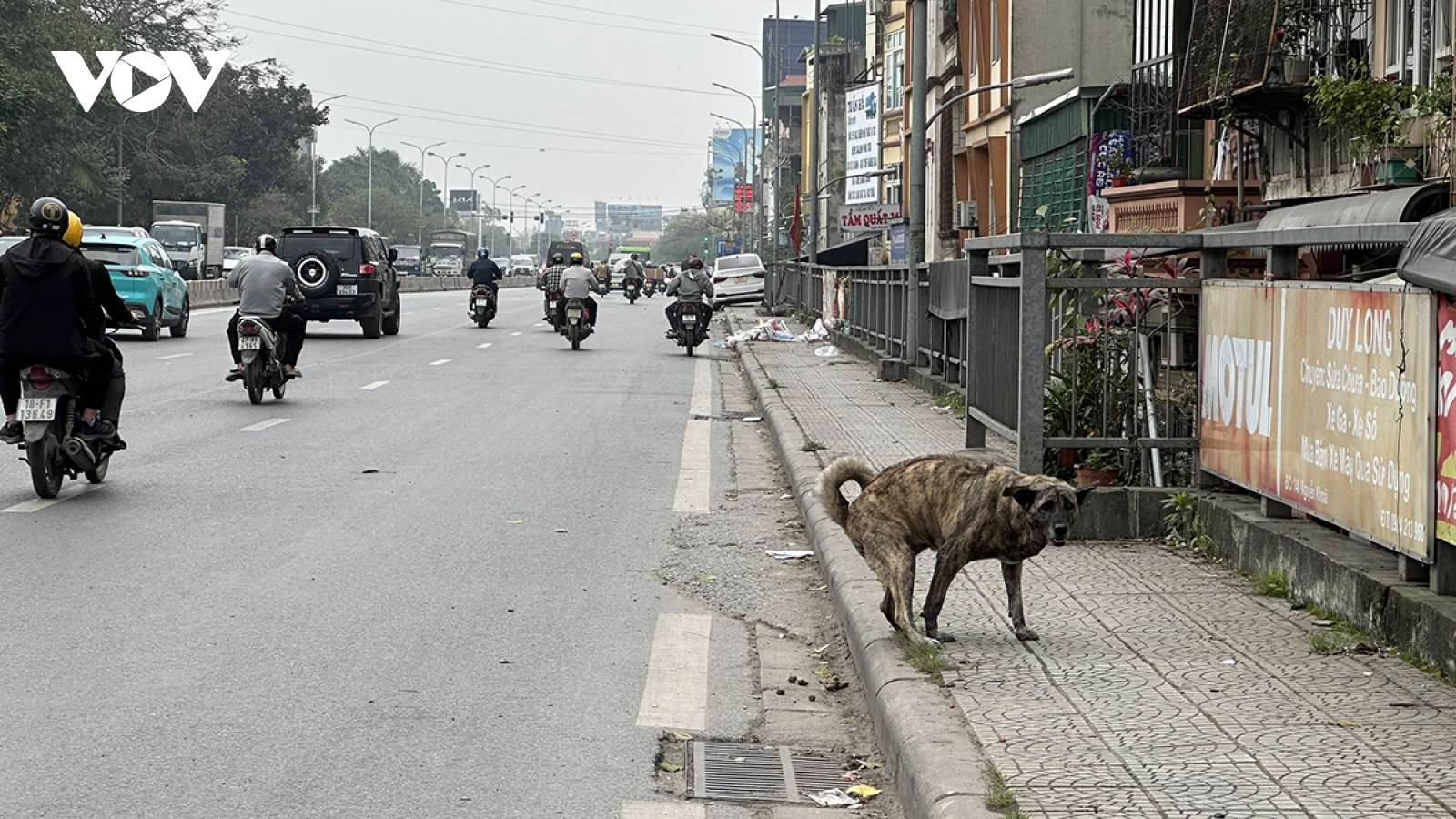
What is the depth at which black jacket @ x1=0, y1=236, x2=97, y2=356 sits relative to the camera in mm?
10672

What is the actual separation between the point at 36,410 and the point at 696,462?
505cm

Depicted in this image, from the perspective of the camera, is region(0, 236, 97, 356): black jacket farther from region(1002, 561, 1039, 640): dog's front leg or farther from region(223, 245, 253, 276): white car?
region(223, 245, 253, 276): white car

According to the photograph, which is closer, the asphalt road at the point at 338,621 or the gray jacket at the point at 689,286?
the asphalt road at the point at 338,621

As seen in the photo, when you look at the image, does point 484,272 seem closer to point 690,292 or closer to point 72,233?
point 690,292

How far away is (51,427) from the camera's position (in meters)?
10.7

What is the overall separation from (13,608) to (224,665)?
1.46m

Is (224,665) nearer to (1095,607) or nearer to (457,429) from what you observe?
(1095,607)

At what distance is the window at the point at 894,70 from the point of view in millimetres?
55844

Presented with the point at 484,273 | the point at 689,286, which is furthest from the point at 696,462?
the point at 484,273

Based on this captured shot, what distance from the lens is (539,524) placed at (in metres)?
10.2

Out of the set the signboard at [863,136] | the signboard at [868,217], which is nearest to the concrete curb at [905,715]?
the signboard at [868,217]

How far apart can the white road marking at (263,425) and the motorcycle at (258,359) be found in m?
1.50

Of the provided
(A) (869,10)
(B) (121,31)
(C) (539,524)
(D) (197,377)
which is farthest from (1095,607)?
(B) (121,31)

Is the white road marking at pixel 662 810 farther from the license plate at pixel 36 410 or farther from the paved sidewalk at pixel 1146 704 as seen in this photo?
the license plate at pixel 36 410
